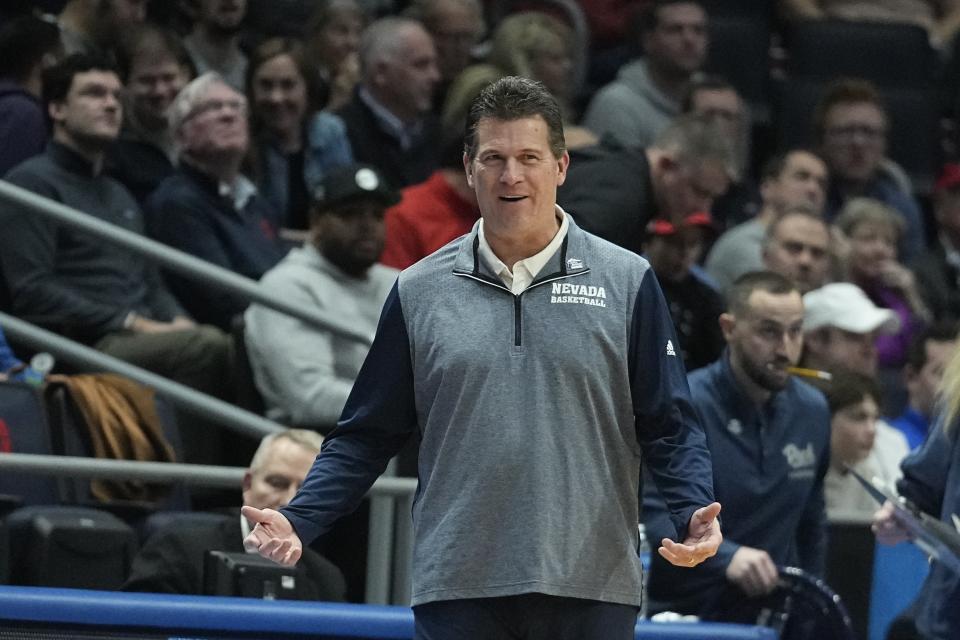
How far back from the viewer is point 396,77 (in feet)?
27.6

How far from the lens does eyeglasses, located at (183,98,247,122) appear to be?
7.32 meters

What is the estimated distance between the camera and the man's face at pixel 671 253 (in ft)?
23.2

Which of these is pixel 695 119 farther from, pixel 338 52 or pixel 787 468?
pixel 338 52

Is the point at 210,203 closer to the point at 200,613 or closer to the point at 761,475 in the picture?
the point at 761,475

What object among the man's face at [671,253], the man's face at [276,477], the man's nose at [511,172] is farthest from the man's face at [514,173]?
the man's face at [671,253]

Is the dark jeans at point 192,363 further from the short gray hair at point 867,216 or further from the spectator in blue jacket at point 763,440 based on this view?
the short gray hair at point 867,216

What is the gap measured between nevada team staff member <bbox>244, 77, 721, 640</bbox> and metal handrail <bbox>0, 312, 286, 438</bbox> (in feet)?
7.92

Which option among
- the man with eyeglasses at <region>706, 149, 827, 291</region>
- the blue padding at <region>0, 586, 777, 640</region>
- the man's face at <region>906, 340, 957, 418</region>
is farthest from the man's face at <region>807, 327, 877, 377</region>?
the blue padding at <region>0, 586, 777, 640</region>

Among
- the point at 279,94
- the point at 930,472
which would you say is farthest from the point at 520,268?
the point at 279,94

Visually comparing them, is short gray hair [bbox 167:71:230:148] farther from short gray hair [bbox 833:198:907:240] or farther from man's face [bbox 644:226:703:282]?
short gray hair [bbox 833:198:907:240]

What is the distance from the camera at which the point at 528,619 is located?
133 inches

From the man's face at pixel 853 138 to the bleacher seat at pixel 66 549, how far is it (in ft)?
17.8

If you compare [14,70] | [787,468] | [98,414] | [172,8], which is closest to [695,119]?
[787,468]

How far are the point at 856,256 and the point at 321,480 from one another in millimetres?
5520
